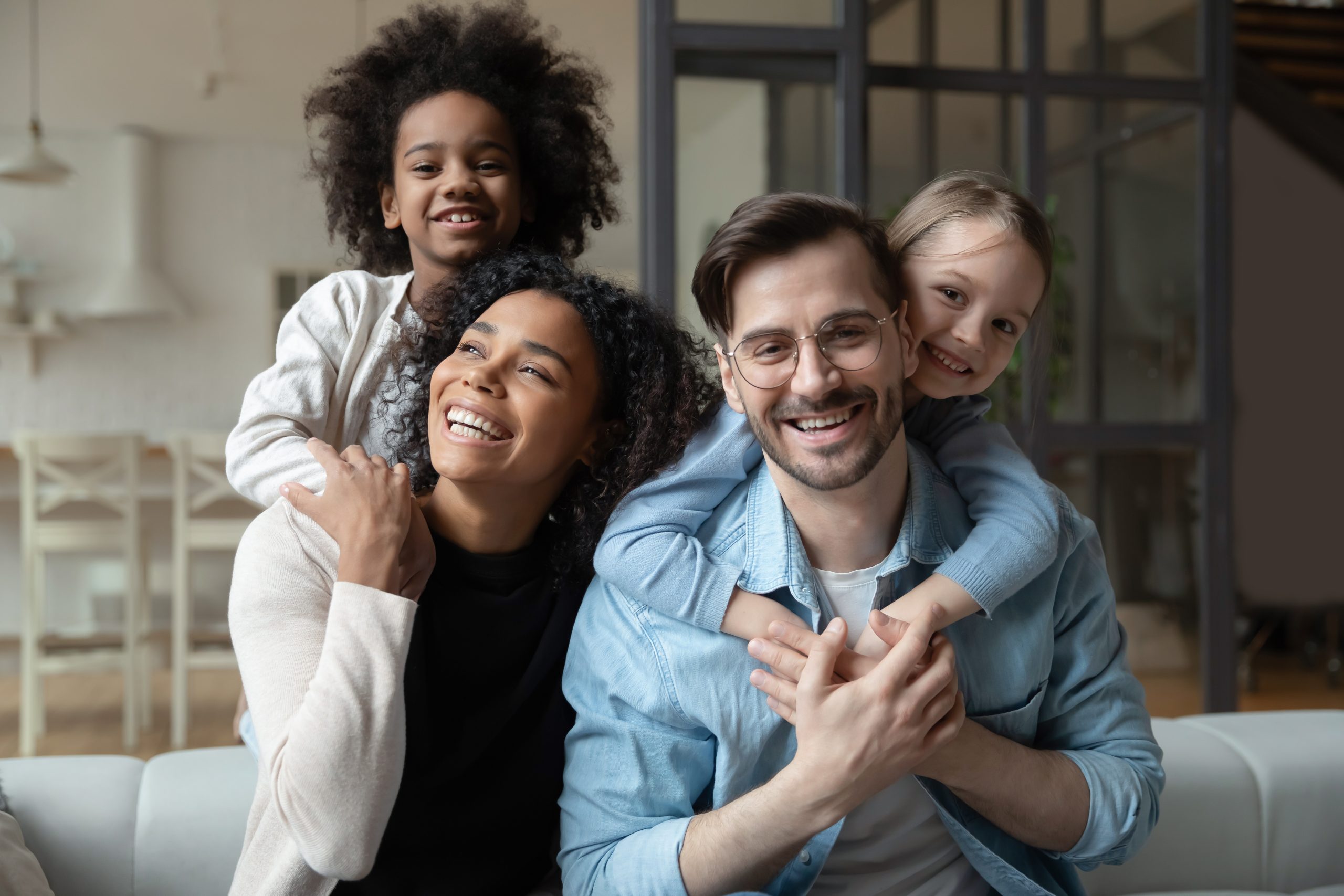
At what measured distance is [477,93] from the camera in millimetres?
1721

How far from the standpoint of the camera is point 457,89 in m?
1.71

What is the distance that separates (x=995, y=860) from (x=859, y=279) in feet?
2.34

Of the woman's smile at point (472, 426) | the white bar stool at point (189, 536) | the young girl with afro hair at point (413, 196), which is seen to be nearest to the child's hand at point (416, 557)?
the young girl with afro hair at point (413, 196)

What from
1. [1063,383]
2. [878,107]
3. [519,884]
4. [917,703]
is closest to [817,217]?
[917,703]

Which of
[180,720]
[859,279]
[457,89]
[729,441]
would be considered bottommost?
[180,720]

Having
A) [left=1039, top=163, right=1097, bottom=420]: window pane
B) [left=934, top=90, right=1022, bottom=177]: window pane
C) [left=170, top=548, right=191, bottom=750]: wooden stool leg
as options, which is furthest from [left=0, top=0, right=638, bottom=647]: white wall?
[left=1039, top=163, right=1097, bottom=420]: window pane

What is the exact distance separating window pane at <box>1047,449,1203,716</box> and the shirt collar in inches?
84.8

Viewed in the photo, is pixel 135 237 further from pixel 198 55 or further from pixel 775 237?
pixel 775 237

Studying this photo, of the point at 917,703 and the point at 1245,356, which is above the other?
the point at 1245,356

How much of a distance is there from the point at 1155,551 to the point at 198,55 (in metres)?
5.63

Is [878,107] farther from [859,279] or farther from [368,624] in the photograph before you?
[368,624]

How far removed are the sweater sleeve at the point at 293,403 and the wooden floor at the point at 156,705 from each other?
8.74 feet

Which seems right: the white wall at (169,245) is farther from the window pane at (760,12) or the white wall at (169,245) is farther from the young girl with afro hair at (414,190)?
the young girl with afro hair at (414,190)

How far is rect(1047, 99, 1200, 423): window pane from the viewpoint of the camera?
336cm
